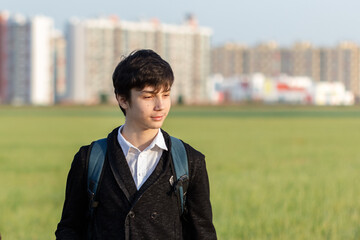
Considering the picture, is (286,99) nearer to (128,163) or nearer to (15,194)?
(15,194)

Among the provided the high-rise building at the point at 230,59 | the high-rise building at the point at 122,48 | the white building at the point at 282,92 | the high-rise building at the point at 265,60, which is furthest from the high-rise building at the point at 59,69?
the high-rise building at the point at 265,60

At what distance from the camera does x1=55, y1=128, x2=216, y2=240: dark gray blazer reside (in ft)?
8.21

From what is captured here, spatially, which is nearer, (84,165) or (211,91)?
(84,165)

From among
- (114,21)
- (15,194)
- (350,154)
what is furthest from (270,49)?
(15,194)

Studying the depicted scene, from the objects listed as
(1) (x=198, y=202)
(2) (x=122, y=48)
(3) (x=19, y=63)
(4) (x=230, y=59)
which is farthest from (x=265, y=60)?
(1) (x=198, y=202)

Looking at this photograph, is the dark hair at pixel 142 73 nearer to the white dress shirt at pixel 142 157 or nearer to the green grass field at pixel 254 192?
the white dress shirt at pixel 142 157

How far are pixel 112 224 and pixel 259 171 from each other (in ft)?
44.4

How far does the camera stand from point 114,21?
452ft

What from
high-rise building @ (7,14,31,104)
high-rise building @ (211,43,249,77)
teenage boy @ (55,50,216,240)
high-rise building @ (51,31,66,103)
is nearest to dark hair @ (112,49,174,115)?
teenage boy @ (55,50,216,240)

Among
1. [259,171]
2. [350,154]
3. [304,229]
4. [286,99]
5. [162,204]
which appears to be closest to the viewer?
[162,204]

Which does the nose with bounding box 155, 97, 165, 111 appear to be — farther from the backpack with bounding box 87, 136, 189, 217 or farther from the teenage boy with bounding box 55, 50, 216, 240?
the backpack with bounding box 87, 136, 189, 217

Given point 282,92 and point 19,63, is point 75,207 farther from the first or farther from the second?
point 282,92

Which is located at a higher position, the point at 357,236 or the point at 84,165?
the point at 84,165

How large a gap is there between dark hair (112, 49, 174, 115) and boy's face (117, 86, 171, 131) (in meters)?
0.02
